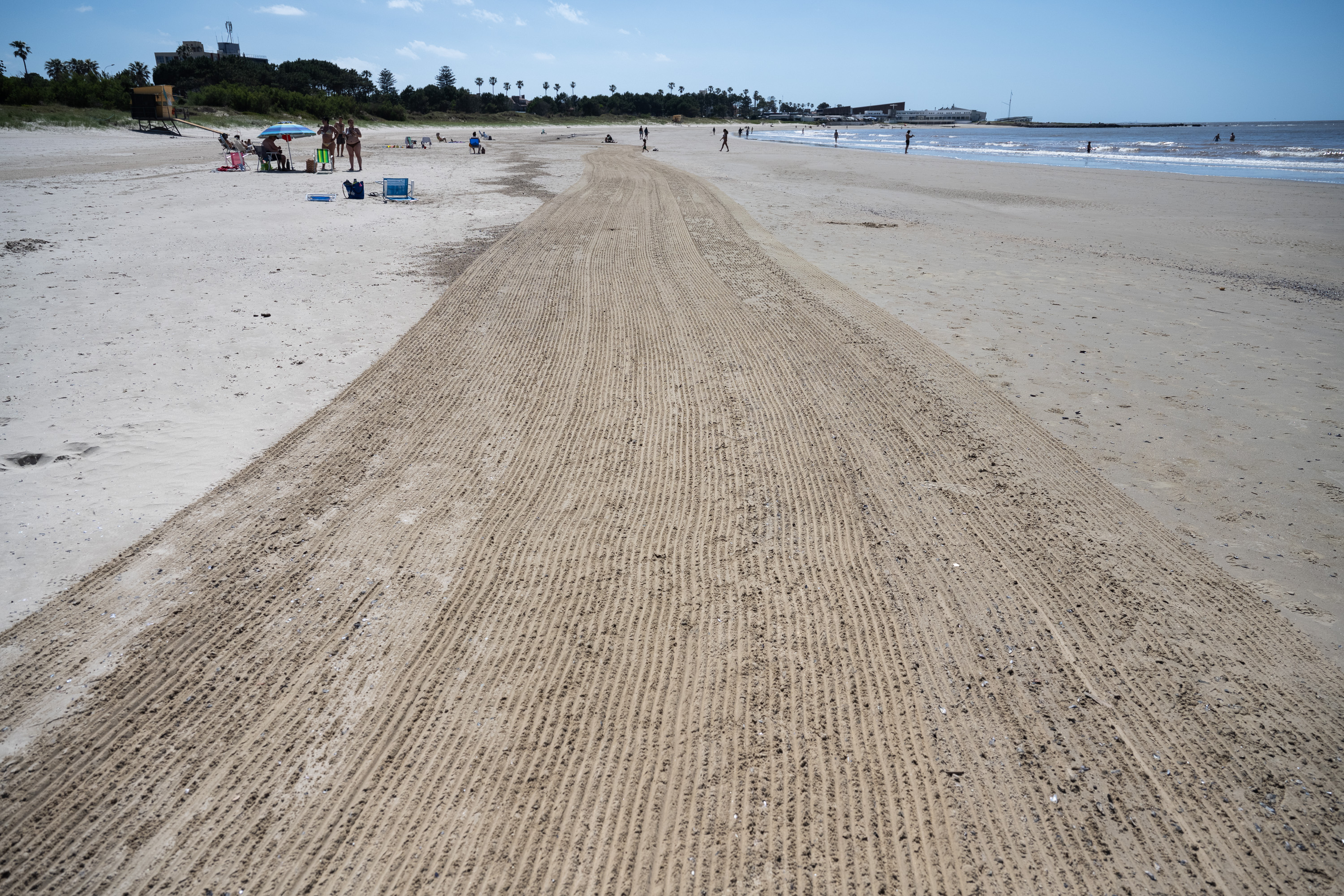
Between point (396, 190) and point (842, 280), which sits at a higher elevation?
point (396, 190)

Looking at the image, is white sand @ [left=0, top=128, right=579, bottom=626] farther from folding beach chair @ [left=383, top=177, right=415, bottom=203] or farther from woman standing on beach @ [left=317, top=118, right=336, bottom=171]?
woman standing on beach @ [left=317, top=118, right=336, bottom=171]

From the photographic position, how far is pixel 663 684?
141 inches

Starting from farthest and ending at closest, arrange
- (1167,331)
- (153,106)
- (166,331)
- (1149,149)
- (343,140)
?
(1149,149), (153,106), (343,140), (1167,331), (166,331)

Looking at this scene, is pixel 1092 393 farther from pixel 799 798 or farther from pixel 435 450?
pixel 435 450

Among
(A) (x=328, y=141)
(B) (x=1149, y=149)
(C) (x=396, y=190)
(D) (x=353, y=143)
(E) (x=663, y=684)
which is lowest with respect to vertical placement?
(E) (x=663, y=684)

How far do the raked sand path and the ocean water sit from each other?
123 ft

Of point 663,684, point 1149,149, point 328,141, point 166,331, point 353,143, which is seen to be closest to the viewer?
point 663,684

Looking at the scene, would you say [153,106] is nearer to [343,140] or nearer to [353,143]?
[343,140]

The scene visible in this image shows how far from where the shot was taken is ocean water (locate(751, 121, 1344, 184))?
38.6 m

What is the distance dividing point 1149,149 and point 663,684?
78432 mm

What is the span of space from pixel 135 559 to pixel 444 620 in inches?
85.8

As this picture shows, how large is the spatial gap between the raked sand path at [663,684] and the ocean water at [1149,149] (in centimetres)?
3764

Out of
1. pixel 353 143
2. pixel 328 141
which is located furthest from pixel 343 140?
pixel 353 143

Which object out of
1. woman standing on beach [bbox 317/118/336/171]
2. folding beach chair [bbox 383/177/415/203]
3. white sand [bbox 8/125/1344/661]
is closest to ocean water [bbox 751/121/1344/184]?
white sand [bbox 8/125/1344/661]
